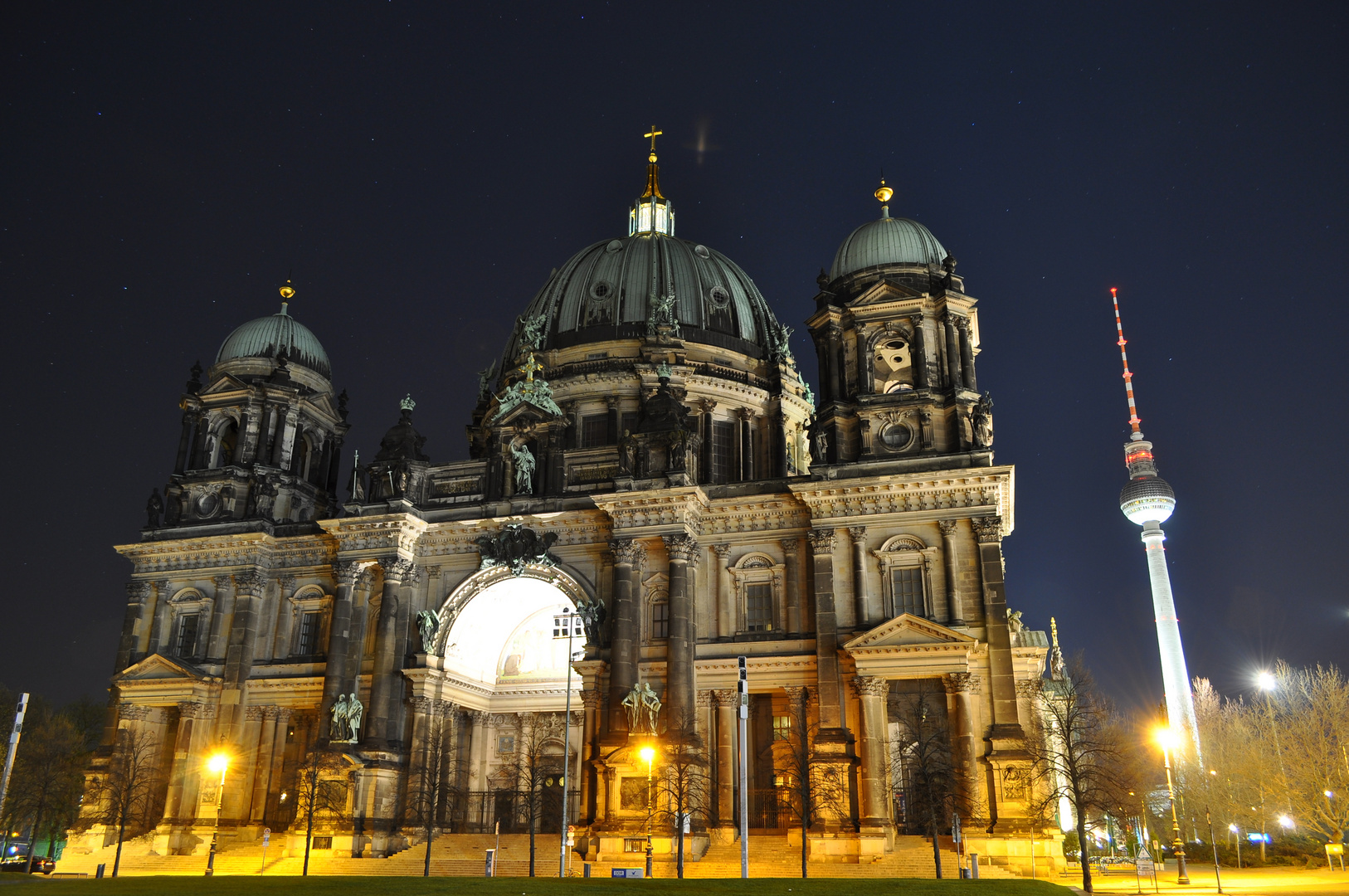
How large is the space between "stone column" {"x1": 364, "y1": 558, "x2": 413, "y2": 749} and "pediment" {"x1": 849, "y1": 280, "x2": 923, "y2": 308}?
25.5 metres

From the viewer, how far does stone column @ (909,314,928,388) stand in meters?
47.6

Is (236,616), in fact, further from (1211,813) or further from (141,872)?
(1211,813)

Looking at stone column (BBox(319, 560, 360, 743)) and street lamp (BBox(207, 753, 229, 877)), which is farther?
stone column (BBox(319, 560, 360, 743))

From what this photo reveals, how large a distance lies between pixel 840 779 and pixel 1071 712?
9258 millimetres

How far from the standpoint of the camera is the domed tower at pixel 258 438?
57.4m

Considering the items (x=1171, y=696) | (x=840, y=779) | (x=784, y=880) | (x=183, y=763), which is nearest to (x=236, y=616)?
(x=183, y=763)

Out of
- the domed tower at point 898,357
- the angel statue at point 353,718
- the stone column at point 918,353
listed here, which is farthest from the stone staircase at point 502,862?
the stone column at point 918,353

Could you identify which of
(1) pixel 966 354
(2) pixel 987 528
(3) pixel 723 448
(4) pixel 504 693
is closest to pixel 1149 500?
(3) pixel 723 448

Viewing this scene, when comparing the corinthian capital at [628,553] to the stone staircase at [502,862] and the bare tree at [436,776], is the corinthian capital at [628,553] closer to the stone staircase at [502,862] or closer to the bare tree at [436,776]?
the bare tree at [436,776]

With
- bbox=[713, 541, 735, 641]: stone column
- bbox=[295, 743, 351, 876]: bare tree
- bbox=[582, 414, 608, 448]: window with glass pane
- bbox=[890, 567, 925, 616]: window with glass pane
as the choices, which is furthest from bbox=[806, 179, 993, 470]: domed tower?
bbox=[295, 743, 351, 876]: bare tree

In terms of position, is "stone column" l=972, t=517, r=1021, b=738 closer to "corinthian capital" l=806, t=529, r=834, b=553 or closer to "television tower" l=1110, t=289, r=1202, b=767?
"corinthian capital" l=806, t=529, r=834, b=553

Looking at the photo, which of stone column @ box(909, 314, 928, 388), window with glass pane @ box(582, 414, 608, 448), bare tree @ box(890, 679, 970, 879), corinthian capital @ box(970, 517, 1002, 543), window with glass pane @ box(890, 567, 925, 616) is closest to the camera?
bare tree @ box(890, 679, 970, 879)

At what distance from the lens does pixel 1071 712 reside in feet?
123

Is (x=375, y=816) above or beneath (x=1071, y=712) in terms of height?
beneath
